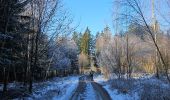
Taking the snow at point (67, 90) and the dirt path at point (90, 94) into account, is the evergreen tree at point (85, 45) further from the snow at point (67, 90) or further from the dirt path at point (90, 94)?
the dirt path at point (90, 94)

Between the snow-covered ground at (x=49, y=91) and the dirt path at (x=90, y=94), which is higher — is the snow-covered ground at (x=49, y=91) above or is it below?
above

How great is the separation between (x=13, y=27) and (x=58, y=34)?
3.48m

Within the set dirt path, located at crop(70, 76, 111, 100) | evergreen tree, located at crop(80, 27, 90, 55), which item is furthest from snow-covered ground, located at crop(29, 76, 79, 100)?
evergreen tree, located at crop(80, 27, 90, 55)

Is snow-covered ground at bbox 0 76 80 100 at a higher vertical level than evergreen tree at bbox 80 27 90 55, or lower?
lower

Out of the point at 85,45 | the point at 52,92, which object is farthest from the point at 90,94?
the point at 85,45

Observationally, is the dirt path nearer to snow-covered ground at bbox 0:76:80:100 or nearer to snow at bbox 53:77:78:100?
snow at bbox 53:77:78:100

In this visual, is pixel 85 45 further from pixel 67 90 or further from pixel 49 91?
pixel 49 91

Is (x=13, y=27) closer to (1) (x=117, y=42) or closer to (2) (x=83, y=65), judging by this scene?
(1) (x=117, y=42)

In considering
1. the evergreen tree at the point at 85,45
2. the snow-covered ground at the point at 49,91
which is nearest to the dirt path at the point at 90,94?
the snow-covered ground at the point at 49,91

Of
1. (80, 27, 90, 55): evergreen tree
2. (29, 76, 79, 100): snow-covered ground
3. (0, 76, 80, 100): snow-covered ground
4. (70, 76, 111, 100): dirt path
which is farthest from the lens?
(80, 27, 90, 55): evergreen tree

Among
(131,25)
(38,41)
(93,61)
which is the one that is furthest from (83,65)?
(131,25)

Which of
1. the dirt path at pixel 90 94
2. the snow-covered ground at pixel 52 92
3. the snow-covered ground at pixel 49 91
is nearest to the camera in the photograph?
the snow-covered ground at pixel 49 91

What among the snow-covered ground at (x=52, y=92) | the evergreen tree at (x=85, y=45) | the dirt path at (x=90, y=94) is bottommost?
the dirt path at (x=90, y=94)

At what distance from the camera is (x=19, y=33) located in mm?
22656
